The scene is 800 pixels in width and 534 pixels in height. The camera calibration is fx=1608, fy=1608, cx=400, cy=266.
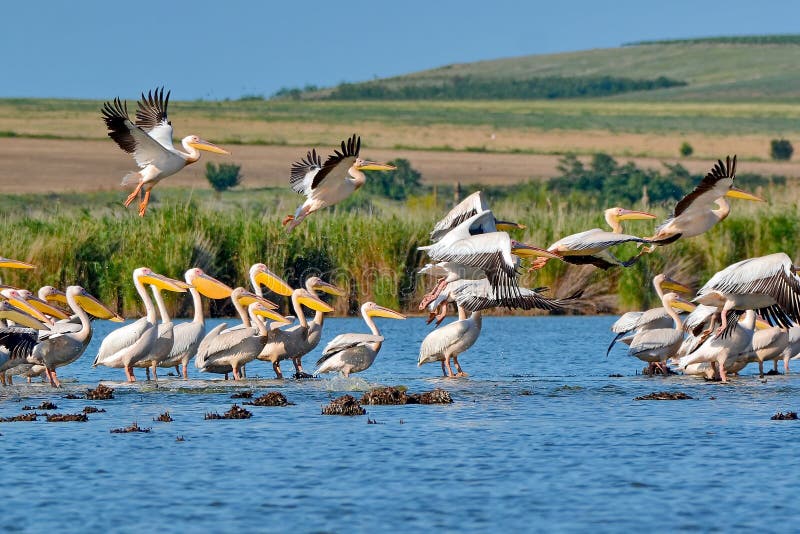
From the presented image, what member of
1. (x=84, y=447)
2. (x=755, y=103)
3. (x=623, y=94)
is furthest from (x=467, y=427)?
(x=623, y=94)

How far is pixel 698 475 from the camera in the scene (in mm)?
10031

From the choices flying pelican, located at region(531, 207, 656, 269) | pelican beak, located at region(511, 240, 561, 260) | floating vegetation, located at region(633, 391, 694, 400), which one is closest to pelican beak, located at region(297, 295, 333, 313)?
pelican beak, located at region(511, 240, 561, 260)

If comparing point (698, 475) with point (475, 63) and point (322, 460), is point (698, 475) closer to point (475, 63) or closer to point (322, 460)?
point (322, 460)

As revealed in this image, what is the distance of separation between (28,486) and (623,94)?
328ft

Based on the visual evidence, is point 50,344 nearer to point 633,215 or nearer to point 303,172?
point 303,172

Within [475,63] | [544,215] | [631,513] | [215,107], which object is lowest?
[631,513]

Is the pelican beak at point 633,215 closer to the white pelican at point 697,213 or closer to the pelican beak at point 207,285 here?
the white pelican at point 697,213

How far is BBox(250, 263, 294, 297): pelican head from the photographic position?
55.1 ft

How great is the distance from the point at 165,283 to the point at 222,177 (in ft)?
125

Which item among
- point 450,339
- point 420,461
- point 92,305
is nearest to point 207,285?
point 92,305

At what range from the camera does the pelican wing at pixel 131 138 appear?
14273mm

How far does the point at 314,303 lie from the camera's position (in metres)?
16.0

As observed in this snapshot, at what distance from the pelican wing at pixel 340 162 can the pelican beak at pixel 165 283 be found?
1959 mm

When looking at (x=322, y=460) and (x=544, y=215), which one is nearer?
(x=322, y=460)
